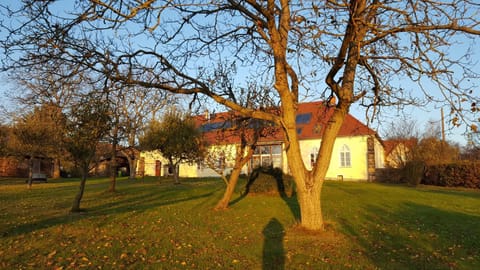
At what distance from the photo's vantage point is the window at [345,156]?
106 feet

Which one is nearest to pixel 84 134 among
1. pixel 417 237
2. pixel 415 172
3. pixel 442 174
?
pixel 417 237

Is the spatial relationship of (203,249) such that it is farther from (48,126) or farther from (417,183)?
(417,183)

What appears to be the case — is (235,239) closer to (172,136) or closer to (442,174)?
(172,136)

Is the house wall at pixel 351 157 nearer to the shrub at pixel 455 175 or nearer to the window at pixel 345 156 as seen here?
the window at pixel 345 156

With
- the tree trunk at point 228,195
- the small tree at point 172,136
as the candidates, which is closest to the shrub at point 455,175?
the small tree at point 172,136

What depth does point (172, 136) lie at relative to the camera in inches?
961

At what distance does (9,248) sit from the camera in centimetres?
660

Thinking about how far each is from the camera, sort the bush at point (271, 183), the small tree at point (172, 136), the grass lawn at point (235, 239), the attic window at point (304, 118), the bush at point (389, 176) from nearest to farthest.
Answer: the grass lawn at point (235, 239) < the bush at point (271, 183) < the small tree at point (172, 136) < the bush at point (389, 176) < the attic window at point (304, 118)

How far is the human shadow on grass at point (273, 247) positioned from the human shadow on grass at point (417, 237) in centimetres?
153

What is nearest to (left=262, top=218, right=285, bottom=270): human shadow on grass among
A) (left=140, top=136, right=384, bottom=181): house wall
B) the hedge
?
the hedge

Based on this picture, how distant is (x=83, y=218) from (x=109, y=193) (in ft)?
26.8

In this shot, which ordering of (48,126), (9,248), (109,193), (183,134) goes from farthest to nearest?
(183,134) → (48,126) → (109,193) → (9,248)

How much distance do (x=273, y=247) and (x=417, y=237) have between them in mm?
3537

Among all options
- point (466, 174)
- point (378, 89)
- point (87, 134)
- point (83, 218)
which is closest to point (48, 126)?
point (87, 134)
